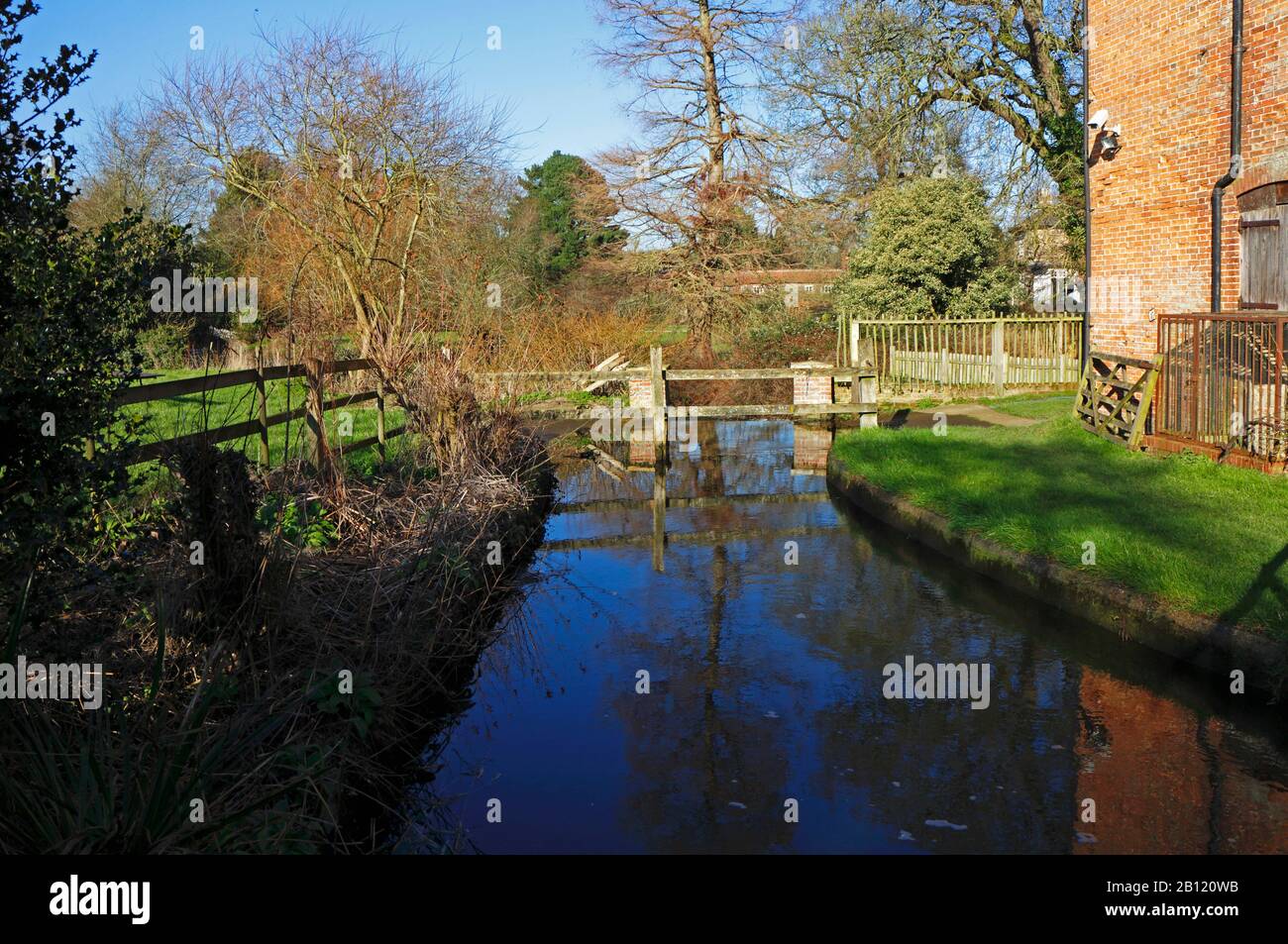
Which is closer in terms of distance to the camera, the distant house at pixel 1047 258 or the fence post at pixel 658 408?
the fence post at pixel 658 408

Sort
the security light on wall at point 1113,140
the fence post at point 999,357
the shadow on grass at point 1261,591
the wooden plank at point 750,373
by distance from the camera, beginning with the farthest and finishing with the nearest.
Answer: the fence post at point 999,357 → the wooden plank at point 750,373 → the security light on wall at point 1113,140 → the shadow on grass at point 1261,591

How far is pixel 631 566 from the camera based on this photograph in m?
11.1

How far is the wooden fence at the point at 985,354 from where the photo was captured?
917 inches

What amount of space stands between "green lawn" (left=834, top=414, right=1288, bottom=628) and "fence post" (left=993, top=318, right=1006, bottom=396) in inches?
289

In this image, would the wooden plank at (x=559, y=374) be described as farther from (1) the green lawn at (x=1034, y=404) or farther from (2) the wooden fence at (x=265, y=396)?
(1) the green lawn at (x=1034, y=404)

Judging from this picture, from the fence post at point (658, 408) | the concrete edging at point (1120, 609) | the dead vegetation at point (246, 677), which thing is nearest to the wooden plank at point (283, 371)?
the dead vegetation at point (246, 677)

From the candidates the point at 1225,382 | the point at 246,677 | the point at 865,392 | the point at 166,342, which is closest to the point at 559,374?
the point at 865,392

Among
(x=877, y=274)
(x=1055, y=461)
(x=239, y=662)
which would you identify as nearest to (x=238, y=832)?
(x=239, y=662)

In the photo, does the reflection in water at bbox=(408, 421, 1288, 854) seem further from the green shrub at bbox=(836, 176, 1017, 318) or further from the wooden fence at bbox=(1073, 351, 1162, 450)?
the green shrub at bbox=(836, 176, 1017, 318)

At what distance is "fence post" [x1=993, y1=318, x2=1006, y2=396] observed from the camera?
22969mm

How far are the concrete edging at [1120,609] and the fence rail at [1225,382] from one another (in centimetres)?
343

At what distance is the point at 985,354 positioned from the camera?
2366 centimetres
